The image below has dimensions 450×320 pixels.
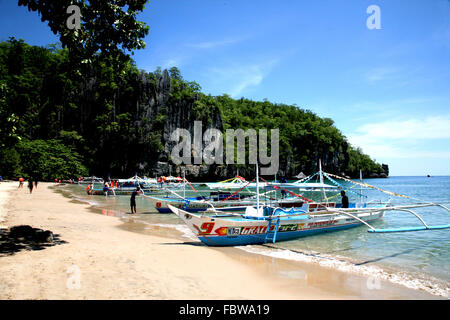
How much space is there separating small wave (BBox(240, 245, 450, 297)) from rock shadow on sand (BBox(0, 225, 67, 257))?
723 cm

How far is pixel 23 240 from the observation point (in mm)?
8719

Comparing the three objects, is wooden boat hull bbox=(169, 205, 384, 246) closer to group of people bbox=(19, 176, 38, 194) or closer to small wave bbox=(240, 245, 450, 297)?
small wave bbox=(240, 245, 450, 297)

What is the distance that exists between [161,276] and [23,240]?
205 inches

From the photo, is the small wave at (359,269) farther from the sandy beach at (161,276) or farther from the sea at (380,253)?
the sandy beach at (161,276)

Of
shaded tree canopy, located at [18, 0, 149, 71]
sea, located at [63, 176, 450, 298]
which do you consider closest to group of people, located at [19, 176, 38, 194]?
sea, located at [63, 176, 450, 298]

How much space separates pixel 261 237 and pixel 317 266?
335 cm

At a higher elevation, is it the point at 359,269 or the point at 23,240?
the point at 23,240

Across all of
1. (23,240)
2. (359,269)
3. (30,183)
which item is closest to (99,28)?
(23,240)

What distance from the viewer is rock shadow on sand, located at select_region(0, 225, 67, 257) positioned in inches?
309

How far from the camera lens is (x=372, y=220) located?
1988 cm

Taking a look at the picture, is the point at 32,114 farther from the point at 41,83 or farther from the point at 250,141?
the point at 250,141

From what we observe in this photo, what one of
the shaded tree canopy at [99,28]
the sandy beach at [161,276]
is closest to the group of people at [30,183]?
the sandy beach at [161,276]

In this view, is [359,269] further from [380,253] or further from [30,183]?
[30,183]

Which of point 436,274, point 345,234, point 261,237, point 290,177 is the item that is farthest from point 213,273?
point 290,177
